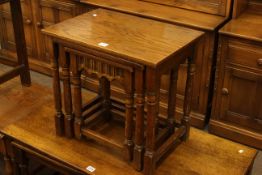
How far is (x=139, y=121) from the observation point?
1.56 meters

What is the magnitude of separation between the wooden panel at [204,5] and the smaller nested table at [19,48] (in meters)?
1.01

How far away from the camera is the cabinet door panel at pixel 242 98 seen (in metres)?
2.43

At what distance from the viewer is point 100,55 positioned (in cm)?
152

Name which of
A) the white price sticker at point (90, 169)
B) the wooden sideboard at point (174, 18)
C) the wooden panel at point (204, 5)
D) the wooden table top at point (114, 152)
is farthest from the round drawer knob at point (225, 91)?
the white price sticker at point (90, 169)

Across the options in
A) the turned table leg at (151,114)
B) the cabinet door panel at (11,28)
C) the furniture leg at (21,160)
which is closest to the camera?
the turned table leg at (151,114)

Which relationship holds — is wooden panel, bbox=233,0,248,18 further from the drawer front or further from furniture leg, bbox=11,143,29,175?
furniture leg, bbox=11,143,29,175

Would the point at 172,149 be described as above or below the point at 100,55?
below

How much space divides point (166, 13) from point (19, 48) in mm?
958

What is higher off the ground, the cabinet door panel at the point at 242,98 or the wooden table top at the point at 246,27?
the wooden table top at the point at 246,27

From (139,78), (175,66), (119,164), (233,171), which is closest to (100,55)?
(139,78)

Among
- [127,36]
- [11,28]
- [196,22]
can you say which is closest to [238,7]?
[196,22]

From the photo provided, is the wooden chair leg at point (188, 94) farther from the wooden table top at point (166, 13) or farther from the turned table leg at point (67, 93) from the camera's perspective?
the wooden table top at point (166, 13)

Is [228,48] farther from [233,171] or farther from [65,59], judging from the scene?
[65,59]

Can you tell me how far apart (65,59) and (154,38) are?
37 cm
